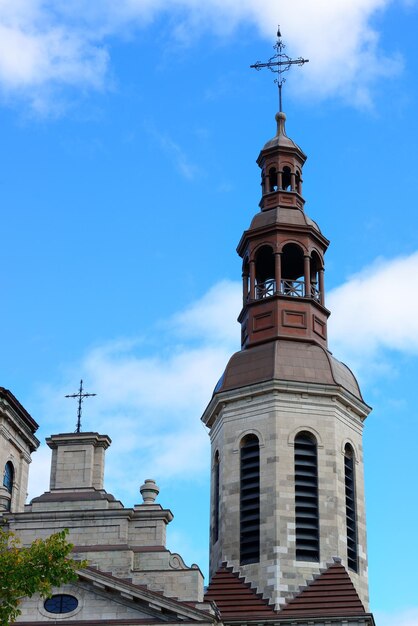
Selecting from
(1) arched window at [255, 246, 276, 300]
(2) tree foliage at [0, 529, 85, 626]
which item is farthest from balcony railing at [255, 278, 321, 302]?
(2) tree foliage at [0, 529, 85, 626]

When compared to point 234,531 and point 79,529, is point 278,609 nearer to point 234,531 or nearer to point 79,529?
point 234,531

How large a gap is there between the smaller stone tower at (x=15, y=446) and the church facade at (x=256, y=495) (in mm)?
68

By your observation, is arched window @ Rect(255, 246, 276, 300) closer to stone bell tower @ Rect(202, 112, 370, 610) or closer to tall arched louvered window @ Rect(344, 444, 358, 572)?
stone bell tower @ Rect(202, 112, 370, 610)

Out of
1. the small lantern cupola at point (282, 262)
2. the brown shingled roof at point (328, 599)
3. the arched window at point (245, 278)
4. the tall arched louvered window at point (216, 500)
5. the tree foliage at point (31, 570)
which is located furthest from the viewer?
the arched window at point (245, 278)

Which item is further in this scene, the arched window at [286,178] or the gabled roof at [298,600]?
the arched window at [286,178]

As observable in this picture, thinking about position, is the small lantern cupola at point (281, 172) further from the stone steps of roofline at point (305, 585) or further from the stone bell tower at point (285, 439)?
the stone steps of roofline at point (305, 585)

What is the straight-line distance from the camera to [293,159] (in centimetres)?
5475

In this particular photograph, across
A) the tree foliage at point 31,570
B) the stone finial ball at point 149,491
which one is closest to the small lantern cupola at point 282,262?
the stone finial ball at point 149,491

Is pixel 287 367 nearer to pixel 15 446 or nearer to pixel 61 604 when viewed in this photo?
pixel 15 446

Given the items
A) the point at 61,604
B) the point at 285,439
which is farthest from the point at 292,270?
the point at 61,604

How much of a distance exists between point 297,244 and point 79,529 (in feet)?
49.1

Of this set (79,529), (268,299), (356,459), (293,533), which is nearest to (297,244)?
(268,299)

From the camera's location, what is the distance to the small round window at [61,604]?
39531 mm

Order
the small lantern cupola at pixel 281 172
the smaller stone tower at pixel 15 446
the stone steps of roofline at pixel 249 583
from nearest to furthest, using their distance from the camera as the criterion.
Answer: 1. the stone steps of roofline at pixel 249 583
2. the smaller stone tower at pixel 15 446
3. the small lantern cupola at pixel 281 172
